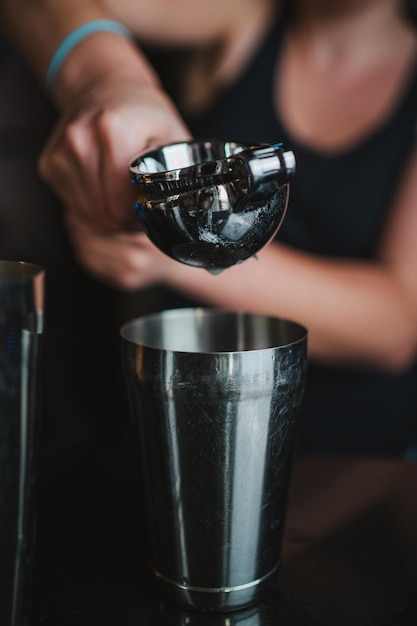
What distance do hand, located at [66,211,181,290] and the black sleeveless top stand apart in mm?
332

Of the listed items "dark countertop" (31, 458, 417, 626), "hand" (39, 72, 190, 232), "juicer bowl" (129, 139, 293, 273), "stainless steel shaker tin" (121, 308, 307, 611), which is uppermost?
"hand" (39, 72, 190, 232)

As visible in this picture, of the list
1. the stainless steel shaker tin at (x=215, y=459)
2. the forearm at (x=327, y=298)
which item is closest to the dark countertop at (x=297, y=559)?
the stainless steel shaker tin at (x=215, y=459)

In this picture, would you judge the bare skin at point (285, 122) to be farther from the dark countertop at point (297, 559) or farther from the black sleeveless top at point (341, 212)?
the dark countertop at point (297, 559)

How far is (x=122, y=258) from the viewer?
86 cm

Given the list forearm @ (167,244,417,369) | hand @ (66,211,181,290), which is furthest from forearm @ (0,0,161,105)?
forearm @ (167,244,417,369)

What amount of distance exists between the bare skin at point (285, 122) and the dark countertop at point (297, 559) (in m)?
0.28

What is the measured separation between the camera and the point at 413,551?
1.73 feet

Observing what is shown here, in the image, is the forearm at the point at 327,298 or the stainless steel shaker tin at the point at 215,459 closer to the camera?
the stainless steel shaker tin at the point at 215,459

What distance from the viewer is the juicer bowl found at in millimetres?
413

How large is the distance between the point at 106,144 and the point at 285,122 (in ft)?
2.09

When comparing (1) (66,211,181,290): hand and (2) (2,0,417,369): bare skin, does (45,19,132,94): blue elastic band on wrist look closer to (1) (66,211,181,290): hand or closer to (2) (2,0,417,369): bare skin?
(2) (2,0,417,369): bare skin

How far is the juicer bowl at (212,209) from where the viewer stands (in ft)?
1.36

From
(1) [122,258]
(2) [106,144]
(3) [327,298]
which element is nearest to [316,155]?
(3) [327,298]

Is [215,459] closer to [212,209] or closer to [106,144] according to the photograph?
[212,209]
